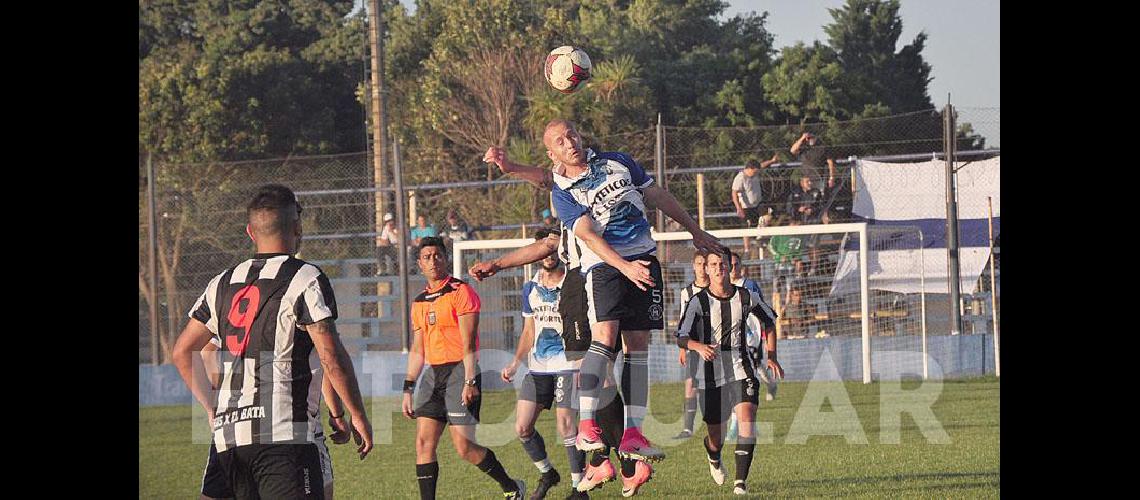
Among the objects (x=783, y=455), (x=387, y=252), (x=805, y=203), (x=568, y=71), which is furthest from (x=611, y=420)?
(x=387, y=252)

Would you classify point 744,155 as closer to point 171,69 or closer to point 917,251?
point 917,251

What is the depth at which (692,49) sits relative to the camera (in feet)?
131

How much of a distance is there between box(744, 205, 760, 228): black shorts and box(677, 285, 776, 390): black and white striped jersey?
9540mm

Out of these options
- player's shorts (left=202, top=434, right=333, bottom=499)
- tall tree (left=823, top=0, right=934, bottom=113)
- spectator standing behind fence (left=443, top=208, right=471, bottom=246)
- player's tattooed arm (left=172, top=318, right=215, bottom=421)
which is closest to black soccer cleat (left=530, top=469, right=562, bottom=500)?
player's shorts (left=202, top=434, right=333, bottom=499)

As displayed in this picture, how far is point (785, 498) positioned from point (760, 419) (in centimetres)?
571

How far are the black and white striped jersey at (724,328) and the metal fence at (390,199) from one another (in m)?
9.10

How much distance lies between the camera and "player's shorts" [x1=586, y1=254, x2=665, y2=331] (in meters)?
8.43

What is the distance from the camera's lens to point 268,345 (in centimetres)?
592

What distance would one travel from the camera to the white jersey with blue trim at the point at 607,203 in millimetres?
8367

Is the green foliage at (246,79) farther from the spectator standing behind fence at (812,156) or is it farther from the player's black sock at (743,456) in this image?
the player's black sock at (743,456)

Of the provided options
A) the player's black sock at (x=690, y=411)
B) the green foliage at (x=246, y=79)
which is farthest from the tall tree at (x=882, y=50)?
the player's black sock at (x=690, y=411)

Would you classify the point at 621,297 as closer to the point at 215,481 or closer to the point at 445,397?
the point at 445,397

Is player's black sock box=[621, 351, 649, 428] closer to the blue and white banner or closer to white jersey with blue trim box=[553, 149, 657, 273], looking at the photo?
white jersey with blue trim box=[553, 149, 657, 273]

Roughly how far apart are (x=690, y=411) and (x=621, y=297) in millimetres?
5618
